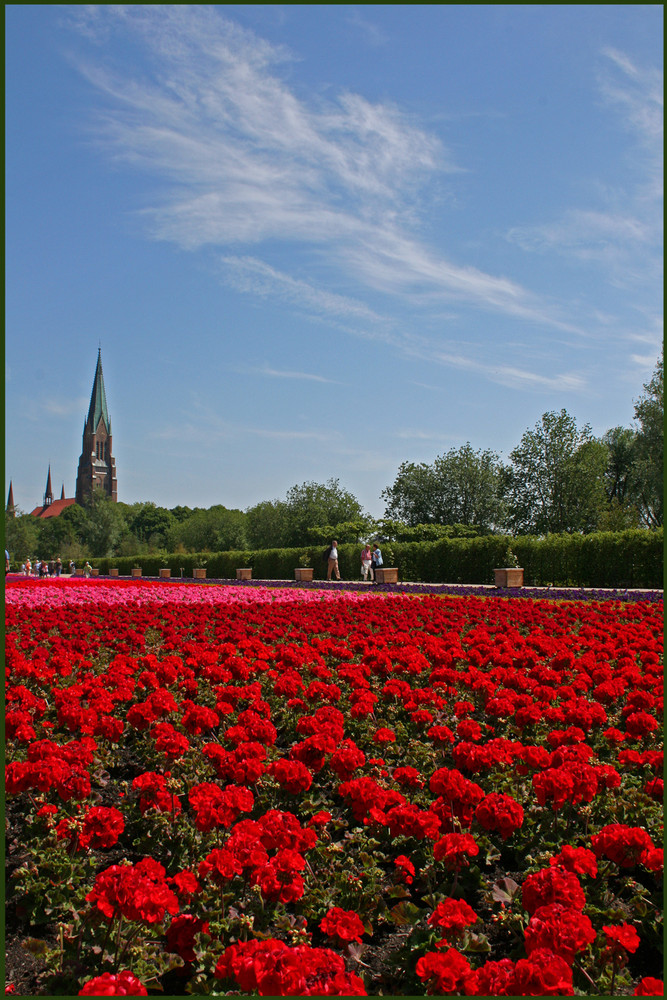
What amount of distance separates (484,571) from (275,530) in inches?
1152

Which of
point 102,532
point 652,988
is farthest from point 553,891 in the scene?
point 102,532

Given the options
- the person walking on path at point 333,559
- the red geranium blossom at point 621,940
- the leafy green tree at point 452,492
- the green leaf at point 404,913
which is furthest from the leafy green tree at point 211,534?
the red geranium blossom at point 621,940

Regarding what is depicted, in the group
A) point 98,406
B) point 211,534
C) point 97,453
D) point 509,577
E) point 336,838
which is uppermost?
point 98,406

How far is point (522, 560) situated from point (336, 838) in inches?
900

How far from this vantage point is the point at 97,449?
14525 cm

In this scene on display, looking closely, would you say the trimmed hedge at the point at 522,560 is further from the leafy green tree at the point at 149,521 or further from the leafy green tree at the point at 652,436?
the leafy green tree at the point at 149,521

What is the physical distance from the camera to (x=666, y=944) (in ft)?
8.48

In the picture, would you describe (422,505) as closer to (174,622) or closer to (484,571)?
(484,571)

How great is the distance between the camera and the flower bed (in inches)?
94.0

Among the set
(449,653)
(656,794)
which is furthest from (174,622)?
(656,794)

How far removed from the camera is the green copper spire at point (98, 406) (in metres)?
145

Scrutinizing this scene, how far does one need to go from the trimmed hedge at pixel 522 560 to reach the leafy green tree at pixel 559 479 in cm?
2116

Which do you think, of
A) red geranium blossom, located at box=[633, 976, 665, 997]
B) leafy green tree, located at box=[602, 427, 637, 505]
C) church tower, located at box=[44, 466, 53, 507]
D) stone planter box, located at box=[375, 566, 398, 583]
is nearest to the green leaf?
red geranium blossom, located at box=[633, 976, 665, 997]

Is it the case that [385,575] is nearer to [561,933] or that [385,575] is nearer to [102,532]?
[561,933]
